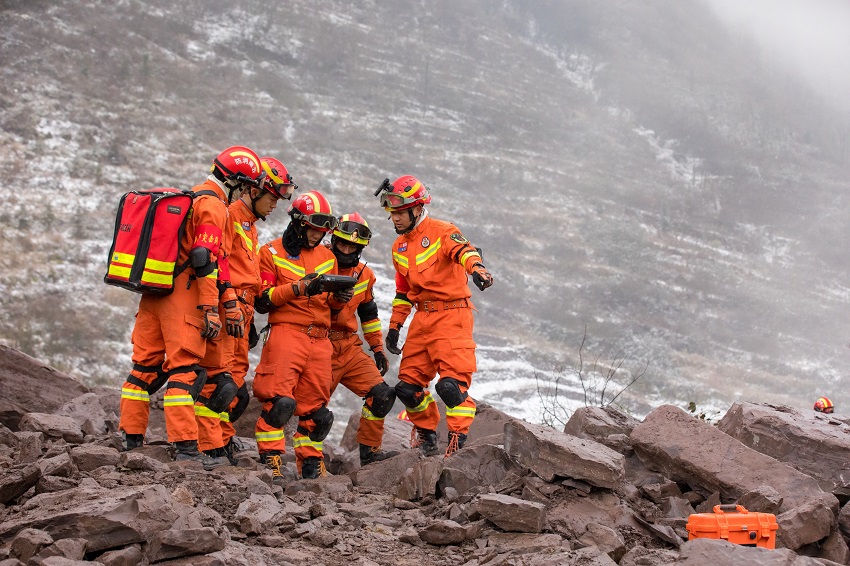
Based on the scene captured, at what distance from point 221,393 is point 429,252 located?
2.11 meters

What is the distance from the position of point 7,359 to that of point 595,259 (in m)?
26.8

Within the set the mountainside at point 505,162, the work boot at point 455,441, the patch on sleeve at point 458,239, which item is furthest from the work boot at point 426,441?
the mountainside at point 505,162

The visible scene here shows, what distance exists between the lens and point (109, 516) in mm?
3539

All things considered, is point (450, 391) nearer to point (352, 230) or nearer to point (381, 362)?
point (381, 362)

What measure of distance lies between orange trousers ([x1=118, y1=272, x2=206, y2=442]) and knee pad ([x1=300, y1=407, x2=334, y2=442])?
1.16 m

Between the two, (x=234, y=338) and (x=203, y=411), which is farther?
(x=234, y=338)

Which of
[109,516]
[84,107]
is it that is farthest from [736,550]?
[84,107]

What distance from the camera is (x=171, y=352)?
565cm

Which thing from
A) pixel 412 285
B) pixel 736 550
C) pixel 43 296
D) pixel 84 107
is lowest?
pixel 43 296

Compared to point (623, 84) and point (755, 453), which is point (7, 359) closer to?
point (755, 453)

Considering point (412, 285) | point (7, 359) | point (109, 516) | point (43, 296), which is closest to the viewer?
point (109, 516)

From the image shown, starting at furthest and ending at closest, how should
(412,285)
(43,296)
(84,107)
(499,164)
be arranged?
1. (499,164)
2. (84,107)
3. (43,296)
4. (412,285)

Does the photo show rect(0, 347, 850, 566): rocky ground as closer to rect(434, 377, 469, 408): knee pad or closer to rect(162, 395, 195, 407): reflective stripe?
rect(162, 395, 195, 407): reflective stripe

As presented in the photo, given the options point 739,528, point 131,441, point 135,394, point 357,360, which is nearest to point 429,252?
point 357,360
